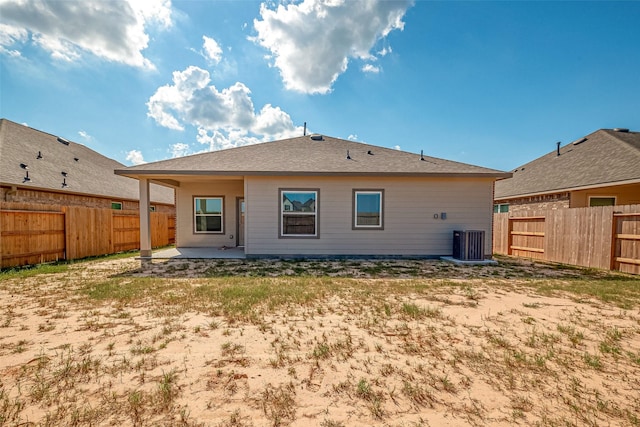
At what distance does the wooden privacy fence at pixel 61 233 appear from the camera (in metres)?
7.34

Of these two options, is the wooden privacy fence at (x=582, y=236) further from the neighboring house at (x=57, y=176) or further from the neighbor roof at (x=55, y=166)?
the neighbor roof at (x=55, y=166)

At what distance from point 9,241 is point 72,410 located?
871 centimetres

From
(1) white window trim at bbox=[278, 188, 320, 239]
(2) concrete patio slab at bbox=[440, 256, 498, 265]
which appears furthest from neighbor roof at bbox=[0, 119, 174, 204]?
(2) concrete patio slab at bbox=[440, 256, 498, 265]

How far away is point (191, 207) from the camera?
444 inches

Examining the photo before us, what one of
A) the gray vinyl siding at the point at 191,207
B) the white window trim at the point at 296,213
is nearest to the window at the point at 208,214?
the gray vinyl siding at the point at 191,207

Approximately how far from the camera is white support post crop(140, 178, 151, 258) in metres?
8.66

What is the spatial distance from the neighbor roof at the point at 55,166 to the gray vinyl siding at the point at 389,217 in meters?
7.49

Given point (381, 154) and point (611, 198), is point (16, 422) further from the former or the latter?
point (611, 198)

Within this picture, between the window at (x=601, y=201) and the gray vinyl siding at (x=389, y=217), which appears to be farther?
the window at (x=601, y=201)

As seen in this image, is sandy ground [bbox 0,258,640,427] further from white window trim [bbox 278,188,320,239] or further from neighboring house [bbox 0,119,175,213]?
neighboring house [bbox 0,119,175,213]

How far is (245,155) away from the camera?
33.2ft

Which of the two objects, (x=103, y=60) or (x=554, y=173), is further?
(x=554, y=173)

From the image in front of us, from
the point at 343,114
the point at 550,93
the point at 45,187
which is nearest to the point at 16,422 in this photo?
the point at 45,187

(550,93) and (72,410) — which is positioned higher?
(550,93)
